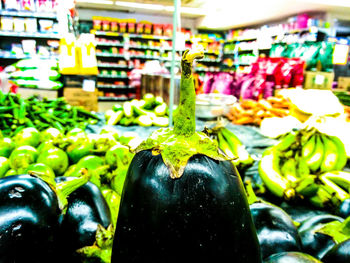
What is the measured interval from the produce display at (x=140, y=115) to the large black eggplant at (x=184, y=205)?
250cm

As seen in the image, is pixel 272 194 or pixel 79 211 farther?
pixel 272 194

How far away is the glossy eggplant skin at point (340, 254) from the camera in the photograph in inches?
20.3

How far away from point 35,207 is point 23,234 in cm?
4

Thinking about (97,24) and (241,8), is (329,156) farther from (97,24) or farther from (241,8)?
(97,24)

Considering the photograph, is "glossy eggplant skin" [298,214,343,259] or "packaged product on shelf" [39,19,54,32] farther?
"packaged product on shelf" [39,19,54,32]

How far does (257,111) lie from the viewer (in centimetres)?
339

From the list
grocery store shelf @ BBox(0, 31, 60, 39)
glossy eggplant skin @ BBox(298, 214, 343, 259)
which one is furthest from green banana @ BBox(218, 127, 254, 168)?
grocery store shelf @ BBox(0, 31, 60, 39)

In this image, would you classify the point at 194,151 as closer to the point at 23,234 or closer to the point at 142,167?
the point at 142,167

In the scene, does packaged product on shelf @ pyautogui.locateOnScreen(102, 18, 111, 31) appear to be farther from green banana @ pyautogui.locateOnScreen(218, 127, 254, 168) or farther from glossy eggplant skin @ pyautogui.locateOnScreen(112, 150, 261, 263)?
glossy eggplant skin @ pyautogui.locateOnScreen(112, 150, 261, 263)

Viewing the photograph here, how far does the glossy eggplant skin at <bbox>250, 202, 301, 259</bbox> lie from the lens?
2.07 ft

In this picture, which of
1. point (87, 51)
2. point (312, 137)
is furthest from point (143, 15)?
point (312, 137)

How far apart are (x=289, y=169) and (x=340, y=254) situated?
872mm

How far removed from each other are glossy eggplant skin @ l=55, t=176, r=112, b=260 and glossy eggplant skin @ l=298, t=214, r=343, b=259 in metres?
→ 0.46

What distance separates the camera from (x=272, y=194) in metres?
1.34
